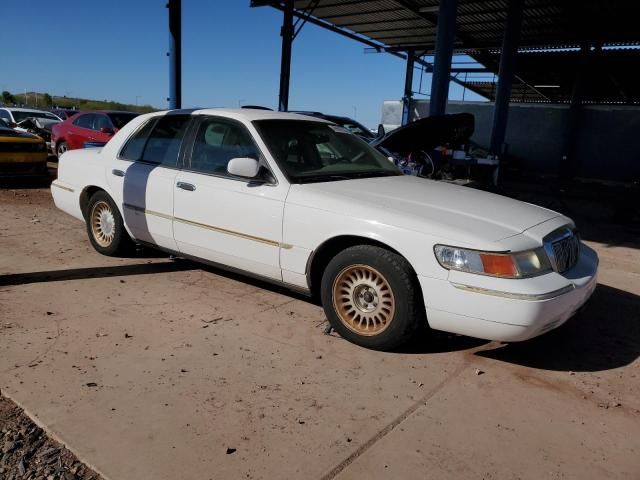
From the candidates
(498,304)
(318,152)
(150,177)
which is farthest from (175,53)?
(498,304)

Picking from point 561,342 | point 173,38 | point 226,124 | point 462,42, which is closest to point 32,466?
point 226,124

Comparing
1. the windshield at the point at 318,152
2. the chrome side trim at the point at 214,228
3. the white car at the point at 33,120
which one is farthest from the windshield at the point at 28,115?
the windshield at the point at 318,152

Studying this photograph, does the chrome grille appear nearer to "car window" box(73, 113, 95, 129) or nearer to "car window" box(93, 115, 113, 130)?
"car window" box(93, 115, 113, 130)

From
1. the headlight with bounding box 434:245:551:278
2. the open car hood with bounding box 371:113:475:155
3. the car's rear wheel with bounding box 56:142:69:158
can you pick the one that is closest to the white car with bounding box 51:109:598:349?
the headlight with bounding box 434:245:551:278

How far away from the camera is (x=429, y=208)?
3.44 meters

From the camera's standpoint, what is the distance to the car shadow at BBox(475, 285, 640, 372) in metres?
3.48

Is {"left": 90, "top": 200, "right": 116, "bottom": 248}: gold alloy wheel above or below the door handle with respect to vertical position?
below

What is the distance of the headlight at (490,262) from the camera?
3.00m

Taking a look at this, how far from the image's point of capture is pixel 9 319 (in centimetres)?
363

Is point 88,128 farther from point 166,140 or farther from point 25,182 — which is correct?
point 166,140

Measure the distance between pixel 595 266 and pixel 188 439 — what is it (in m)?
2.97

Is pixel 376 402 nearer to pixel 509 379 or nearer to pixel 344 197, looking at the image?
pixel 509 379

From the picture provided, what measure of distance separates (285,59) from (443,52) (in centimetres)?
824

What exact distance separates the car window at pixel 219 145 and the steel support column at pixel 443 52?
8.12 metres
